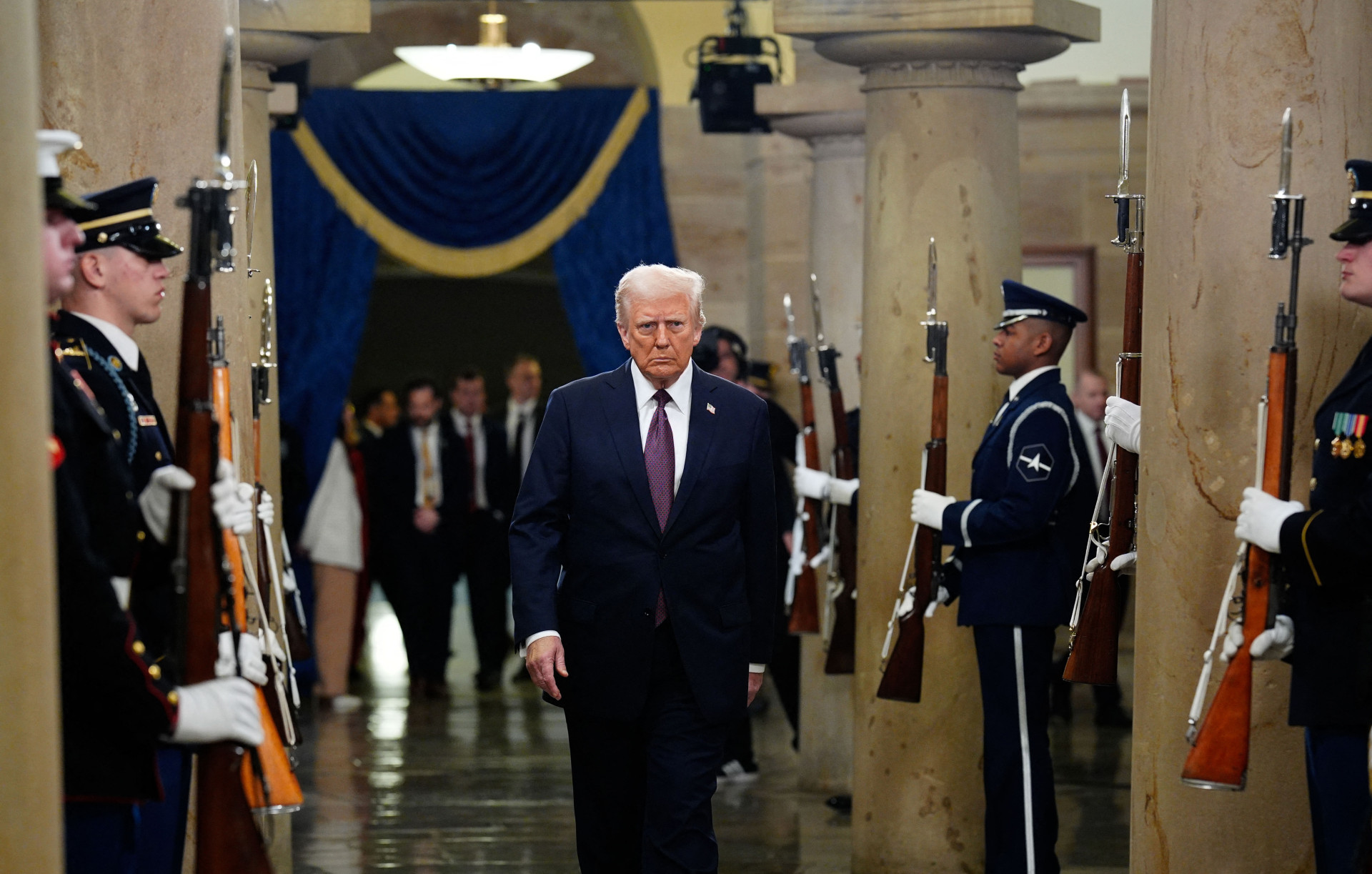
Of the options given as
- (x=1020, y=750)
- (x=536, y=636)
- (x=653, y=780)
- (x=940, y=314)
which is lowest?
(x=1020, y=750)

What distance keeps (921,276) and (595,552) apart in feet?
5.61

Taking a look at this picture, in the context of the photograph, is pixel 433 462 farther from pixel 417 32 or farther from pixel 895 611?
pixel 895 611

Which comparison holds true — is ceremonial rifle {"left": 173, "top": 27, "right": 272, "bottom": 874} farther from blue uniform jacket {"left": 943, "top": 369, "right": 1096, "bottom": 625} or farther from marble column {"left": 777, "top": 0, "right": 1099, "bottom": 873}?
marble column {"left": 777, "top": 0, "right": 1099, "bottom": 873}

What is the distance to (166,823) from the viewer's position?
3.21 metres

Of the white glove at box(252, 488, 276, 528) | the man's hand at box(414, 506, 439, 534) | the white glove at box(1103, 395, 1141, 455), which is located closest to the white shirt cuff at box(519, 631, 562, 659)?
the white glove at box(252, 488, 276, 528)

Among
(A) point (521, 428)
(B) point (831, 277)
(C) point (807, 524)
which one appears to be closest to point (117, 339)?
(C) point (807, 524)

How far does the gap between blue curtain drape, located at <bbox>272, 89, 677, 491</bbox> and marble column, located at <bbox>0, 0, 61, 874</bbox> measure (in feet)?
23.8

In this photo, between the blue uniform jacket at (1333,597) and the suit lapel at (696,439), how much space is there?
132cm

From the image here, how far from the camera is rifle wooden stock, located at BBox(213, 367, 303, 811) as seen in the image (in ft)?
10.2

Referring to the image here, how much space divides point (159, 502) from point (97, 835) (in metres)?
0.51

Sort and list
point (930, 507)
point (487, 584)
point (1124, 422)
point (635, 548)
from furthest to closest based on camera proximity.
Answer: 1. point (487, 584)
2. point (930, 507)
3. point (1124, 422)
4. point (635, 548)

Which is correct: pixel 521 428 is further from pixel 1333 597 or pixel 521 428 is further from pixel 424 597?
pixel 1333 597

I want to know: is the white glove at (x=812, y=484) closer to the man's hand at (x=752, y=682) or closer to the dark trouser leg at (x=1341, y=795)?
the man's hand at (x=752, y=682)

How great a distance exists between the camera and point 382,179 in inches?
388
